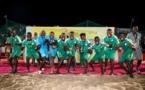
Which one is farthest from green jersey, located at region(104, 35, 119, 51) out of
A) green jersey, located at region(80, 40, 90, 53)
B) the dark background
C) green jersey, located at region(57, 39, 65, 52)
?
the dark background

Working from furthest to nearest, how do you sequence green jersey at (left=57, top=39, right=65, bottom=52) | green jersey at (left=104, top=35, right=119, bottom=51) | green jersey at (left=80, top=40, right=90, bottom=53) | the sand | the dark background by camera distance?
the dark background < green jersey at (left=80, top=40, right=90, bottom=53) < green jersey at (left=57, top=39, right=65, bottom=52) < green jersey at (left=104, top=35, right=119, bottom=51) < the sand

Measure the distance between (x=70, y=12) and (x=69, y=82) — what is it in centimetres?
2500

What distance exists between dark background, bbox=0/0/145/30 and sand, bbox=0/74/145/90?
22925 mm

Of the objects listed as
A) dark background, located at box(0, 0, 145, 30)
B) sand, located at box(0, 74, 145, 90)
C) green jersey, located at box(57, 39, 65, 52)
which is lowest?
sand, located at box(0, 74, 145, 90)

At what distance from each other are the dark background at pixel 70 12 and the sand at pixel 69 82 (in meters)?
22.9

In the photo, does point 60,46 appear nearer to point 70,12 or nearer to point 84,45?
point 84,45

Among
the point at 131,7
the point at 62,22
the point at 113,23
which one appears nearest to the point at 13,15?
the point at 62,22

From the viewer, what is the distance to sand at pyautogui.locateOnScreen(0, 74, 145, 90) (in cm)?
681

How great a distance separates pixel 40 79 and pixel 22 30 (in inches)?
356

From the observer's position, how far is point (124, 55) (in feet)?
26.6

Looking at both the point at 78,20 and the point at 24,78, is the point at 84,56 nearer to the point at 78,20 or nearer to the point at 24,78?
the point at 24,78

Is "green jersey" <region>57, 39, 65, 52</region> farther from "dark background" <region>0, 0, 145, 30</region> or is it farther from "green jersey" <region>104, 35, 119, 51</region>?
"dark background" <region>0, 0, 145, 30</region>

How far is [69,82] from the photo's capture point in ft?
23.3

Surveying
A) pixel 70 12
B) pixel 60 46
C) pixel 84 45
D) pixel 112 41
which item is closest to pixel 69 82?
pixel 60 46
